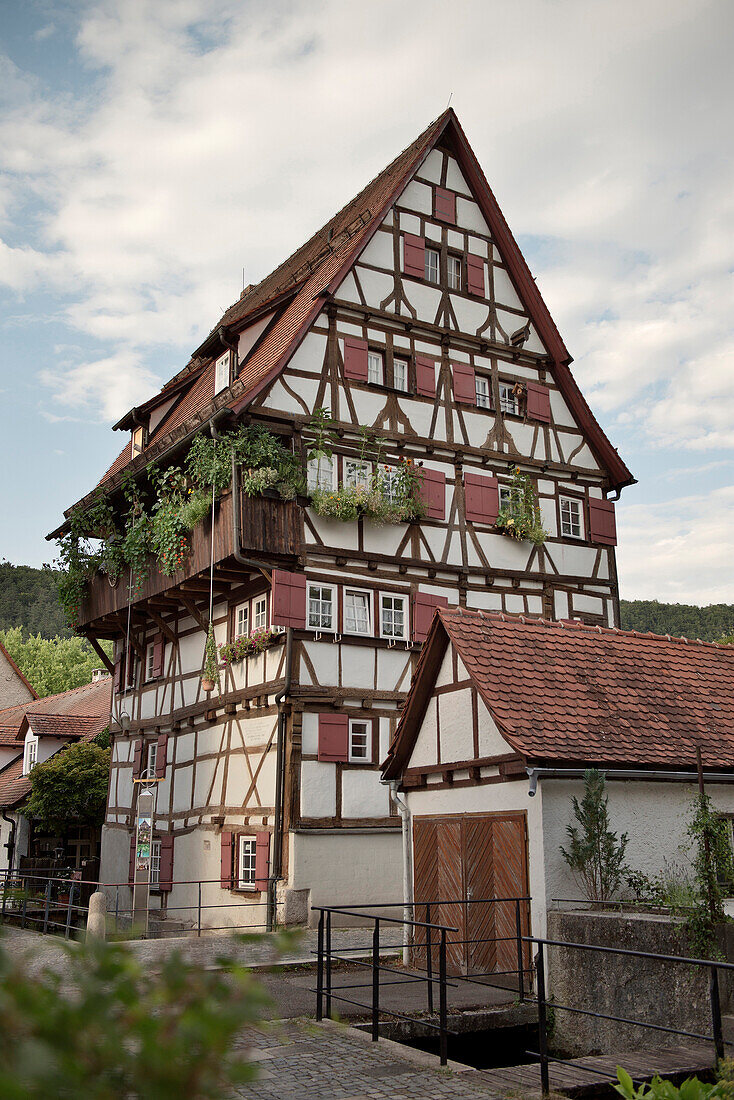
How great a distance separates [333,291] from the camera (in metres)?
20.7

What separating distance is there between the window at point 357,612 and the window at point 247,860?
443 centimetres

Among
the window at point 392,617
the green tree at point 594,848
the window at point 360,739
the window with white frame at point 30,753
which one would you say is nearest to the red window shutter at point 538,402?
the window at point 392,617

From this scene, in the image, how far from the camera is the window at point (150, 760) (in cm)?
2370

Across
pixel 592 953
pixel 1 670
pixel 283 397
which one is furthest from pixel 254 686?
pixel 1 670

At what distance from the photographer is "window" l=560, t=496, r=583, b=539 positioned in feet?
76.1

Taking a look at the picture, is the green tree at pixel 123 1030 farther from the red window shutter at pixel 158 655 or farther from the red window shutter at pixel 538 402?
the red window shutter at pixel 158 655

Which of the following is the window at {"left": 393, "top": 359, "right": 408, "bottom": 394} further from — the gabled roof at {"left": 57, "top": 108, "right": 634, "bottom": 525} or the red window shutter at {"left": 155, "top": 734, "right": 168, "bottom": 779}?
the red window shutter at {"left": 155, "top": 734, "right": 168, "bottom": 779}

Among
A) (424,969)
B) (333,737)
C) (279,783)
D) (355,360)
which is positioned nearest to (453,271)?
(355,360)

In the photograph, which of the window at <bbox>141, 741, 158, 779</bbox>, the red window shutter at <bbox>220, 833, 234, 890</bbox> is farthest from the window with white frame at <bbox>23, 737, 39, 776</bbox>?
the red window shutter at <bbox>220, 833, 234, 890</bbox>

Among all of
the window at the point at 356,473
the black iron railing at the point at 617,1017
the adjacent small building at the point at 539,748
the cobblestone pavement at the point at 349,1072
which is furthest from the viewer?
the window at the point at 356,473

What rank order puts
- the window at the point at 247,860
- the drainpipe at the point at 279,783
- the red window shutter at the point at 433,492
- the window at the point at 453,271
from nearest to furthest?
1. the drainpipe at the point at 279,783
2. the window at the point at 247,860
3. the red window shutter at the point at 433,492
4. the window at the point at 453,271

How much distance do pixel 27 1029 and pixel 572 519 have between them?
22.2 metres

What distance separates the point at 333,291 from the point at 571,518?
25.1 feet

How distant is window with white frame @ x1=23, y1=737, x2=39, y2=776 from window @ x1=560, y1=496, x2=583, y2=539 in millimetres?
19337
